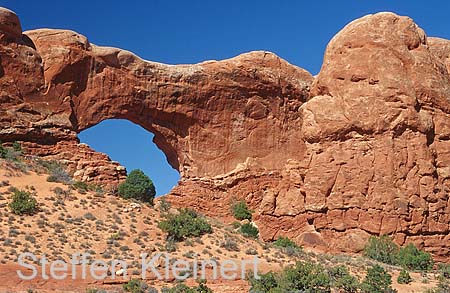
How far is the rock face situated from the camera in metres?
37.2

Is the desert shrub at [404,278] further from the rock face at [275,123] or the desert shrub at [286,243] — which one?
the rock face at [275,123]

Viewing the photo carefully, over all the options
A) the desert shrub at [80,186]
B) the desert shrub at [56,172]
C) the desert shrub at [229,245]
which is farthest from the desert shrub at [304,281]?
the desert shrub at [56,172]

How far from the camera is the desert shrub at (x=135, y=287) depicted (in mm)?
23047

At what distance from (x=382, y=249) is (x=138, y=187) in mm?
13653

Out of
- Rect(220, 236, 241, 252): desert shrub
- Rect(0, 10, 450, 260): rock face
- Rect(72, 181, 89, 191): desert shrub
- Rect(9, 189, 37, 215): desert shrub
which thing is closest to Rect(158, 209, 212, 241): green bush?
Rect(220, 236, 241, 252): desert shrub

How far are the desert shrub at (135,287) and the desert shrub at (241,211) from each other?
17776 mm

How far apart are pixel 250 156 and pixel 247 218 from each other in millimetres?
4897

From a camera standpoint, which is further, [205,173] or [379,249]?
[205,173]

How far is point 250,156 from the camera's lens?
44.0 metres

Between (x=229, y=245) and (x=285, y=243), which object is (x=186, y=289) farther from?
(x=285, y=243)

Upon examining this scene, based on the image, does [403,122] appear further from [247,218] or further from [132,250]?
[132,250]

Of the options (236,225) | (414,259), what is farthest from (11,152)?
(414,259)

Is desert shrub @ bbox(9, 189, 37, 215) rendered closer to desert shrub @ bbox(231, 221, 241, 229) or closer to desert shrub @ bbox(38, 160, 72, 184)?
desert shrub @ bbox(38, 160, 72, 184)

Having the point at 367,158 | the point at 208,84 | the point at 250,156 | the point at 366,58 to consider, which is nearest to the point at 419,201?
the point at 367,158
